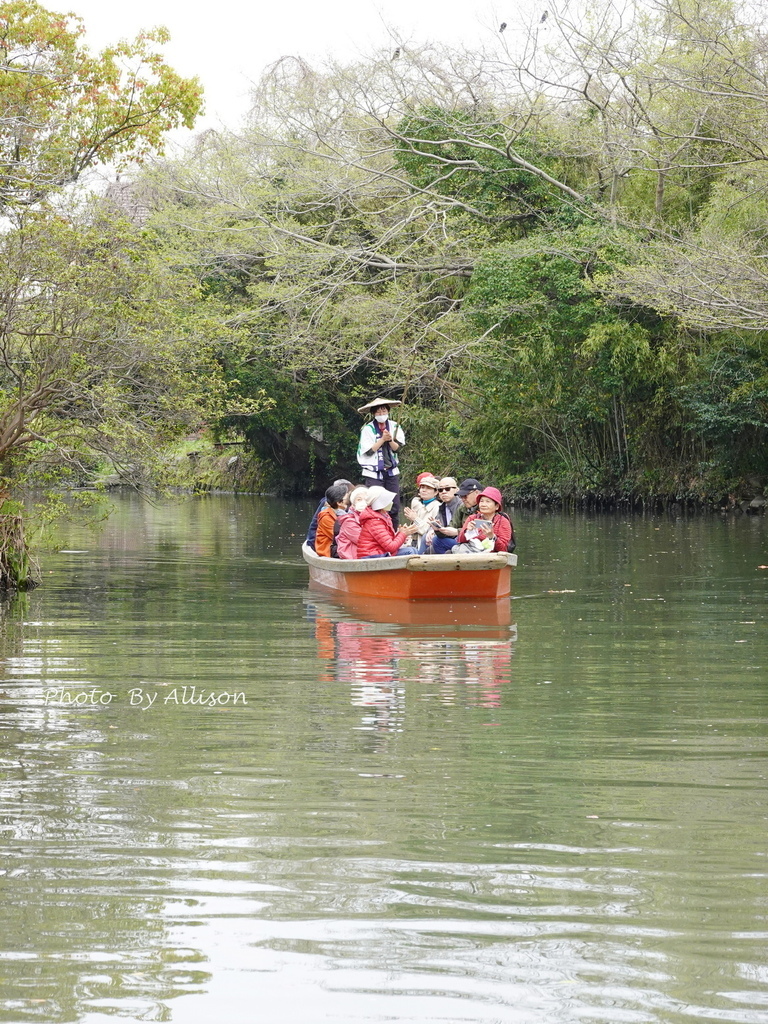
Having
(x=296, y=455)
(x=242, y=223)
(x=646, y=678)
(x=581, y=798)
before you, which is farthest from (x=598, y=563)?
(x=296, y=455)

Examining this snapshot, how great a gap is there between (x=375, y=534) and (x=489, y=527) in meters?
1.18

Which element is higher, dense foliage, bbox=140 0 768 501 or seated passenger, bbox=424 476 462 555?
dense foliage, bbox=140 0 768 501

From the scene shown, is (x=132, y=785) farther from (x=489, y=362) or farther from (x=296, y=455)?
(x=296, y=455)

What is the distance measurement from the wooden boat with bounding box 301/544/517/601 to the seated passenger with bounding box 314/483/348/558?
1.49m

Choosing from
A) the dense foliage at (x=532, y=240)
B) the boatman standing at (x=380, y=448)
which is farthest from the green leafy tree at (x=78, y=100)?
the dense foliage at (x=532, y=240)

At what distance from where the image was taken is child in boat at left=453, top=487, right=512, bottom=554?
14.0 metres

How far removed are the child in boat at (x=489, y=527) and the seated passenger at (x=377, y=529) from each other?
0.52 meters

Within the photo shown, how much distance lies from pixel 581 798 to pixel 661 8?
78.0 ft

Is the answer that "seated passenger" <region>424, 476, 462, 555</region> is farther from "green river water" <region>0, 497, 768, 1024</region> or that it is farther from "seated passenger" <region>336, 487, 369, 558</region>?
"green river water" <region>0, 497, 768, 1024</region>

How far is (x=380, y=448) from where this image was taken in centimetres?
1614

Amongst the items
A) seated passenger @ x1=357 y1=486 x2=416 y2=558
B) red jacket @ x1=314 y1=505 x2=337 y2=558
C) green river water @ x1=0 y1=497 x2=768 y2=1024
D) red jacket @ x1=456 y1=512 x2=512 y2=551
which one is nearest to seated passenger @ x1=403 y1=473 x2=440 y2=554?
seated passenger @ x1=357 y1=486 x2=416 y2=558

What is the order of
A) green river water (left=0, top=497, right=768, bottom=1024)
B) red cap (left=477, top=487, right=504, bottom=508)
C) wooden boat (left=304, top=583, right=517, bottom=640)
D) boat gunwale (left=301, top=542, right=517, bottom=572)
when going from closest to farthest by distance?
green river water (left=0, top=497, right=768, bottom=1024)
wooden boat (left=304, top=583, right=517, bottom=640)
boat gunwale (left=301, top=542, right=517, bottom=572)
red cap (left=477, top=487, right=504, bottom=508)

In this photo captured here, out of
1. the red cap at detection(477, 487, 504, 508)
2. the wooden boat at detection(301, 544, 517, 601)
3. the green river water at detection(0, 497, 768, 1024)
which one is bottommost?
the green river water at detection(0, 497, 768, 1024)

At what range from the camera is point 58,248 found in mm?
14219
